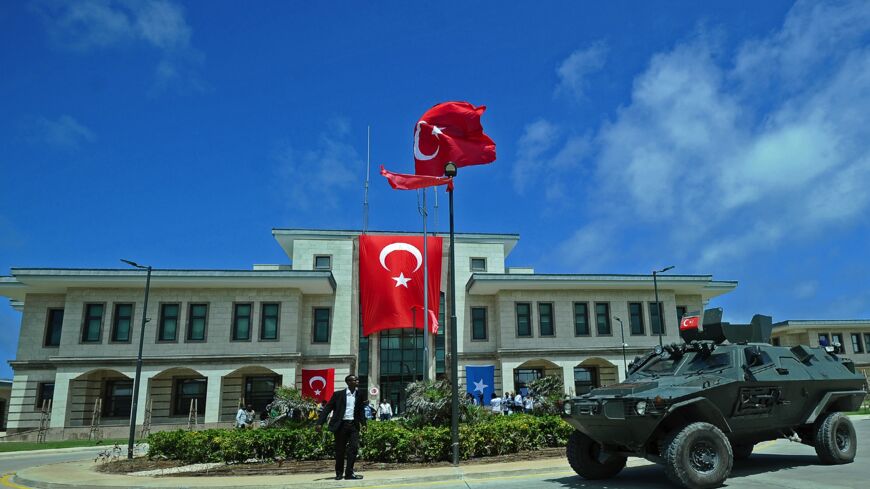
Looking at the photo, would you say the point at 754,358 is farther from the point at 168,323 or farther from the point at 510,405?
the point at 168,323

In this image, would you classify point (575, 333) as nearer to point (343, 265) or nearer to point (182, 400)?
point (343, 265)

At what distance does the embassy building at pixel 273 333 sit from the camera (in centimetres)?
3253

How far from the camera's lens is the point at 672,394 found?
848 cm

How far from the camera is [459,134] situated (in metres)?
20.8

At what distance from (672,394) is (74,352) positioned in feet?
109

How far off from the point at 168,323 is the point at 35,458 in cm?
1346

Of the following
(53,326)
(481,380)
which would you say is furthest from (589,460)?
(53,326)

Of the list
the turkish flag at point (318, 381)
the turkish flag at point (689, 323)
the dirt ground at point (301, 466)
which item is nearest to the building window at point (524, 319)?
the turkish flag at point (318, 381)

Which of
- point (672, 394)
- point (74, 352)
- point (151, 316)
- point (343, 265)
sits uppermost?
point (343, 265)

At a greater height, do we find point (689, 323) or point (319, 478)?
point (689, 323)

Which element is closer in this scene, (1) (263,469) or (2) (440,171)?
(1) (263,469)

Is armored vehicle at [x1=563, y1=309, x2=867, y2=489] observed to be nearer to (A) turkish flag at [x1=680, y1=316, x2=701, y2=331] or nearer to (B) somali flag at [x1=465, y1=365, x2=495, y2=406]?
(A) turkish flag at [x1=680, y1=316, x2=701, y2=331]

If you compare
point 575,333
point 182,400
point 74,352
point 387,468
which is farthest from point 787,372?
point 74,352

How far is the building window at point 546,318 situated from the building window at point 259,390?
1633cm
